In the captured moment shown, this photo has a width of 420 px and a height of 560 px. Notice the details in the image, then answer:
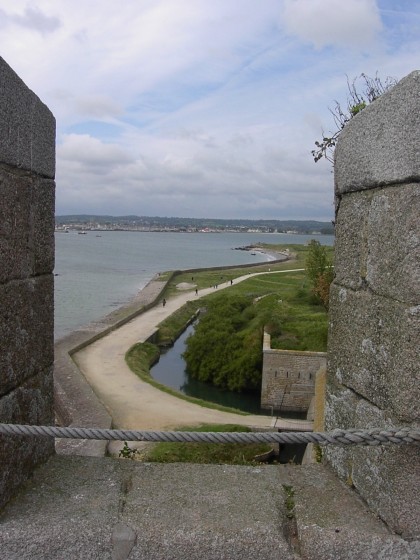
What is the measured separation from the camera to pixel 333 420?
101 inches

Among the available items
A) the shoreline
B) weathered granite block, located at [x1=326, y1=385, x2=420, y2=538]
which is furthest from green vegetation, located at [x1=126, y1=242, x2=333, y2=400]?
weathered granite block, located at [x1=326, y1=385, x2=420, y2=538]

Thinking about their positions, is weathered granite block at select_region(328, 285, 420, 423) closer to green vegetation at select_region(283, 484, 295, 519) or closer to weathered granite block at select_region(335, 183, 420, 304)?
weathered granite block at select_region(335, 183, 420, 304)

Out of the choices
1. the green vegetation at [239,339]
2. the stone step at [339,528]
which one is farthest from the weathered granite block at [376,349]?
the green vegetation at [239,339]

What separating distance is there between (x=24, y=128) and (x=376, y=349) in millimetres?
1601

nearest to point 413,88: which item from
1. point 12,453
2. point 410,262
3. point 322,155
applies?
point 410,262

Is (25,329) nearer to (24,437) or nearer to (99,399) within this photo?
(24,437)

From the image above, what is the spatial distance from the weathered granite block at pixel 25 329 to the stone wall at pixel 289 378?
2116cm

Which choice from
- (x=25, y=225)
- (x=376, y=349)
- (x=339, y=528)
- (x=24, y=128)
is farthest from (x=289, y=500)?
(x=24, y=128)

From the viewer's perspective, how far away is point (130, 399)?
18.8m

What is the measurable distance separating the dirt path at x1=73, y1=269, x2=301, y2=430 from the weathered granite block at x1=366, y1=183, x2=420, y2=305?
1374 cm

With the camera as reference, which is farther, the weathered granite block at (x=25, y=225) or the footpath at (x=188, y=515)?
the weathered granite block at (x=25, y=225)

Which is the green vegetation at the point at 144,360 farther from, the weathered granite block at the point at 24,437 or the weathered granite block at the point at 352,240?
the weathered granite block at the point at 352,240

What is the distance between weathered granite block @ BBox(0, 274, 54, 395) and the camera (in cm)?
217

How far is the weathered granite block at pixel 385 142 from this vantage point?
1.97 meters
